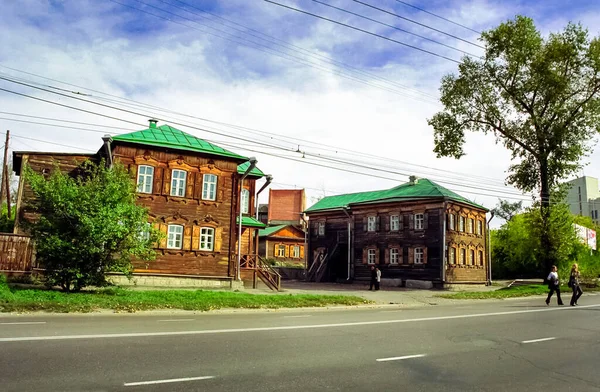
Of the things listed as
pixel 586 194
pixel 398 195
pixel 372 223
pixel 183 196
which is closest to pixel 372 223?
pixel 372 223

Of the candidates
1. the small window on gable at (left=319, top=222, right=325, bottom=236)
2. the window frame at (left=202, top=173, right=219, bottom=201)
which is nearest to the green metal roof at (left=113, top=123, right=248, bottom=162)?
the window frame at (left=202, top=173, right=219, bottom=201)

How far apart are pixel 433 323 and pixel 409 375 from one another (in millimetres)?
6728

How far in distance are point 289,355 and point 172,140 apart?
64.5 ft

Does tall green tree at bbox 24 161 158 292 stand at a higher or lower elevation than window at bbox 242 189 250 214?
lower

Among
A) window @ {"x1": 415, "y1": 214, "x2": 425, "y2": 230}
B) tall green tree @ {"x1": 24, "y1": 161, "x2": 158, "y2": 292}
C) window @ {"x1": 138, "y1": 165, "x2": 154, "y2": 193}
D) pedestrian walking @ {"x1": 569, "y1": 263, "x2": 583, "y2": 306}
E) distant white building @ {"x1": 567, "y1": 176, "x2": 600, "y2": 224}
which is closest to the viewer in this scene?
tall green tree @ {"x1": 24, "y1": 161, "x2": 158, "y2": 292}

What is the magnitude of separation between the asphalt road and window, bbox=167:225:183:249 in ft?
37.5

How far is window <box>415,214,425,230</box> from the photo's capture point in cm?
3547

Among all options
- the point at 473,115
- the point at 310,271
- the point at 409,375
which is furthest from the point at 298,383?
the point at 310,271

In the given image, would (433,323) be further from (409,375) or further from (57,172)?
(57,172)

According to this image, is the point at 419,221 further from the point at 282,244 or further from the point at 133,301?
Answer: the point at 133,301

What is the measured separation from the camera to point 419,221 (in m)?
35.8

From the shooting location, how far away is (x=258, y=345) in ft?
29.0

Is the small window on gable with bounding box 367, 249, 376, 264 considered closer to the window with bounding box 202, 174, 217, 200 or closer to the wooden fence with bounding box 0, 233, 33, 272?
the window with bounding box 202, 174, 217, 200

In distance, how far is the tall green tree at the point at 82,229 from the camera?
17.0m
